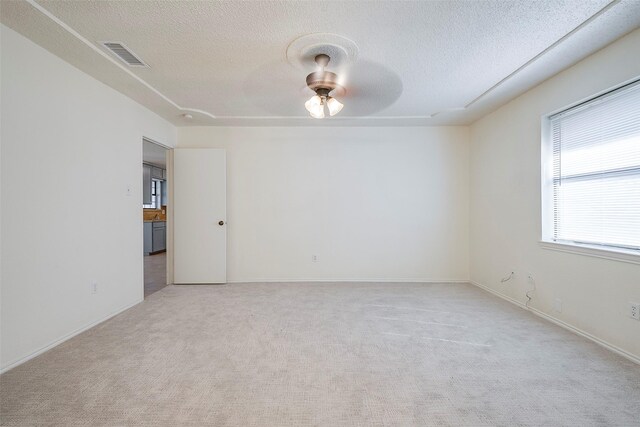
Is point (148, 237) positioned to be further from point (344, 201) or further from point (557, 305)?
point (557, 305)

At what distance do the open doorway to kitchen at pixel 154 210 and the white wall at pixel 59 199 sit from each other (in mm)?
2105

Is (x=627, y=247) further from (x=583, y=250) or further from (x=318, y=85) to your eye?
(x=318, y=85)

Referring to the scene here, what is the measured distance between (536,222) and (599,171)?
76 cm

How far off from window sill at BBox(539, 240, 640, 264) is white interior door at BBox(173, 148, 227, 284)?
4.17 meters

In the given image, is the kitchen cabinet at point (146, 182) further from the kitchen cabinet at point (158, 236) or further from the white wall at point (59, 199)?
the white wall at point (59, 199)

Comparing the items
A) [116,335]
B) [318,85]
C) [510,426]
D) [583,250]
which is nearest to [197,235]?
[116,335]

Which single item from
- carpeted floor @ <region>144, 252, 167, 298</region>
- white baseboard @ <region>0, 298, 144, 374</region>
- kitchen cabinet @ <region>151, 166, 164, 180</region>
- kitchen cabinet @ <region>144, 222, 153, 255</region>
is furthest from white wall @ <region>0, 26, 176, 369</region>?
kitchen cabinet @ <region>151, 166, 164, 180</region>

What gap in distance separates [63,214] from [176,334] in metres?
1.47

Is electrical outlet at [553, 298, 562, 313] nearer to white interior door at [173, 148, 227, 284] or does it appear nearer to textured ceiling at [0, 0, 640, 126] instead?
textured ceiling at [0, 0, 640, 126]

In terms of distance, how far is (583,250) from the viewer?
243cm

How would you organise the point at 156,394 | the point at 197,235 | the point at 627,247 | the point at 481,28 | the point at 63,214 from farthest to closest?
the point at 197,235
the point at 63,214
the point at 627,247
the point at 481,28
the point at 156,394

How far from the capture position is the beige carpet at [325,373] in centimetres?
152

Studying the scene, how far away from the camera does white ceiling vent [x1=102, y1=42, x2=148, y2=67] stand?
216 centimetres

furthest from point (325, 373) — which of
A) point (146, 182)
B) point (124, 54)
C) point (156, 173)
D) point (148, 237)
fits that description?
point (156, 173)
